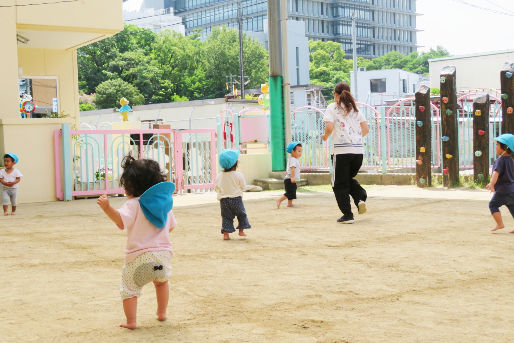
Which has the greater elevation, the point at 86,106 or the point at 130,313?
the point at 86,106

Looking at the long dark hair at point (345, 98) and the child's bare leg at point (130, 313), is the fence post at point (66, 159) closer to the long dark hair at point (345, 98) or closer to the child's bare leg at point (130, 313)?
the long dark hair at point (345, 98)

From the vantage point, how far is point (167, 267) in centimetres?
443

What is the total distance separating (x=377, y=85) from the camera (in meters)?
79.7

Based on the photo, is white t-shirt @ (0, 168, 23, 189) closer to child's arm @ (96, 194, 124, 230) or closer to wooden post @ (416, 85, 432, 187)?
wooden post @ (416, 85, 432, 187)

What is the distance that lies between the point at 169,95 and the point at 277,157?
54.1 metres

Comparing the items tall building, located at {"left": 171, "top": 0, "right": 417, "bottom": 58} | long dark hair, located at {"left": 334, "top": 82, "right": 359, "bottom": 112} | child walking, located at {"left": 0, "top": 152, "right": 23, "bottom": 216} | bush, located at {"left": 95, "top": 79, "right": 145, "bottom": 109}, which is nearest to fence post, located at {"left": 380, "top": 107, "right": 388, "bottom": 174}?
long dark hair, located at {"left": 334, "top": 82, "right": 359, "bottom": 112}

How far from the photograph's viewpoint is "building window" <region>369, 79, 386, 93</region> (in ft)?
258

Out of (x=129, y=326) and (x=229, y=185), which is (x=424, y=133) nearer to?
(x=229, y=185)

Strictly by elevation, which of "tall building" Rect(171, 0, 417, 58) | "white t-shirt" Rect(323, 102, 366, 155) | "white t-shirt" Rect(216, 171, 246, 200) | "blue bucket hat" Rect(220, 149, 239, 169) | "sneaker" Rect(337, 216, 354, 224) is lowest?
"sneaker" Rect(337, 216, 354, 224)

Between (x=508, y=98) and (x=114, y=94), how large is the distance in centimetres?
5033

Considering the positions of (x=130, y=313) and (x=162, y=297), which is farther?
(x=162, y=297)

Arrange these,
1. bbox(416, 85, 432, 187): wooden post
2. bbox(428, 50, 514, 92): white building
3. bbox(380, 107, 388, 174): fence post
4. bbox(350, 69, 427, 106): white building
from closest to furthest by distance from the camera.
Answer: bbox(416, 85, 432, 187): wooden post, bbox(380, 107, 388, 174): fence post, bbox(428, 50, 514, 92): white building, bbox(350, 69, 427, 106): white building

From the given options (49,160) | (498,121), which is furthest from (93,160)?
(498,121)

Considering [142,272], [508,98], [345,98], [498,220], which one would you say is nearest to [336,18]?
[508,98]
